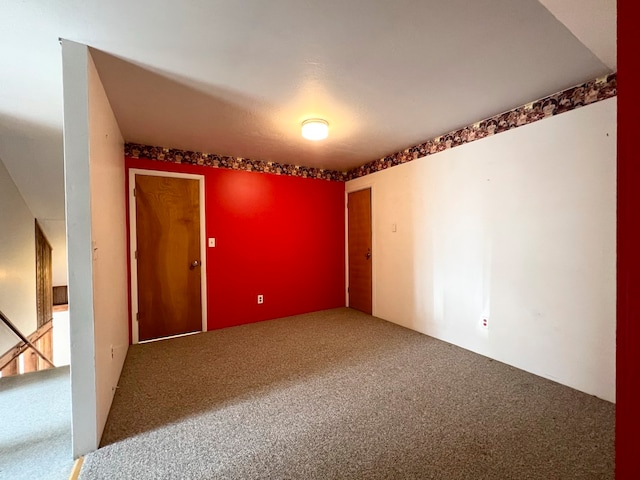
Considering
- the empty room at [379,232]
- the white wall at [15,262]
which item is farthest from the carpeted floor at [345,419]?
the white wall at [15,262]

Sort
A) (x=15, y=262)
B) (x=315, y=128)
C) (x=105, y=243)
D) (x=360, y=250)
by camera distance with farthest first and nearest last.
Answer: (x=360, y=250) → (x=15, y=262) → (x=315, y=128) → (x=105, y=243)

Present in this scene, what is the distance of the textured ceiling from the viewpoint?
1.33 m

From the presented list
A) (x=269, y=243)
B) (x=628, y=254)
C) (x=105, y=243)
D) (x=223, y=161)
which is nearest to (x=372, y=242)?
(x=269, y=243)

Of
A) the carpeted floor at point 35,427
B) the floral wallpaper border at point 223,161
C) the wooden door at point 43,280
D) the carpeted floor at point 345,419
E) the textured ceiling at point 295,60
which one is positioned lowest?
the carpeted floor at point 35,427

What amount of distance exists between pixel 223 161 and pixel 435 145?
2721mm

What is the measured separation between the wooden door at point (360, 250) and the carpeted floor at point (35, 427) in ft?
11.4

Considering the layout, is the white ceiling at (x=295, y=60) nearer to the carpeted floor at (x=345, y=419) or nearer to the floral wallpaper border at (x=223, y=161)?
the floral wallpaper border at (x=223, y=161)

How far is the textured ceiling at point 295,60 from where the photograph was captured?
1.33 m

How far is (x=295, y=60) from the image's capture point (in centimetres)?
171

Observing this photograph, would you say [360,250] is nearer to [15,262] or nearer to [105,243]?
[105,243]

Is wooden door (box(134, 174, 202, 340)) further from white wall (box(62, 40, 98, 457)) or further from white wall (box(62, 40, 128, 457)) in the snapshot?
white wall (box(62, 40, 98, 457))

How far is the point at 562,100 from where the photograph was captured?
6.93 ft

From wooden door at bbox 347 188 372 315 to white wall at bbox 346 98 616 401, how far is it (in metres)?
0.73

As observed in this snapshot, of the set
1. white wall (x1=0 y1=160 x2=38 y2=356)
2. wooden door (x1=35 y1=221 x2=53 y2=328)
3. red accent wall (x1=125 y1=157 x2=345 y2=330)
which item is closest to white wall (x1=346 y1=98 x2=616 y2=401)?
red accent wall (x1=125 y1=157 x2=345 y2=330)
